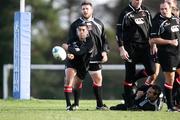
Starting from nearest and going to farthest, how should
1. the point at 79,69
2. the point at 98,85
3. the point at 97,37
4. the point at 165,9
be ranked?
the point at 165,9 < the point at 79,69 < the point at 97,37 < the point at 98,85

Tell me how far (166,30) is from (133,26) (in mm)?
744

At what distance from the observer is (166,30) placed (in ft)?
50.8

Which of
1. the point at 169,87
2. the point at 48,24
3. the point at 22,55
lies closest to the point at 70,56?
the point at 169,87

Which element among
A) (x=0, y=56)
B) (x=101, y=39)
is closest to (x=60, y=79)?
(x=0, y=56)

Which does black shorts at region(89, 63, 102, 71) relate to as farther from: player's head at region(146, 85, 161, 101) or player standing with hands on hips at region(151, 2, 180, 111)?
player standing with hands on hips at region(151, 2, 180, 111)

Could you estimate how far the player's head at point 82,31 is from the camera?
15.6 metres

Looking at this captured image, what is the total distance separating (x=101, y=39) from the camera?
637 inches

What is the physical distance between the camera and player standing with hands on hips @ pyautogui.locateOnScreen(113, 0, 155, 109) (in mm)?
15844

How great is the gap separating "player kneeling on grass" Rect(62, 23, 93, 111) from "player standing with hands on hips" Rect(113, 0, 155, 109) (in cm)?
65

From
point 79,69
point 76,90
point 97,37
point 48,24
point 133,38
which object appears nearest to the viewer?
point 79,69

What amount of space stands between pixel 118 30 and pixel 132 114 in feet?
6.40

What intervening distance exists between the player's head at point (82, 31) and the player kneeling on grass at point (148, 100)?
1.58 meters

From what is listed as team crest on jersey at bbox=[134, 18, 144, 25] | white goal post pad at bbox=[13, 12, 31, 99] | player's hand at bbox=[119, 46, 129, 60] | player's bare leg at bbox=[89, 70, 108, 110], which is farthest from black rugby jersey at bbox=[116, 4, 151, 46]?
white goal post pad at bbox=[13, 12, 31, 99]

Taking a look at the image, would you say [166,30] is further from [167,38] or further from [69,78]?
[69,78]
